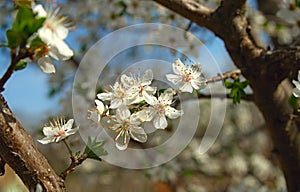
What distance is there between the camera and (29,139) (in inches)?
29.7

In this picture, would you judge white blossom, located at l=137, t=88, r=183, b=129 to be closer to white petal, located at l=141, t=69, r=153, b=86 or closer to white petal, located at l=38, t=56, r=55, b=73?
white petal, located at l=141, t=69, r=153, b=86

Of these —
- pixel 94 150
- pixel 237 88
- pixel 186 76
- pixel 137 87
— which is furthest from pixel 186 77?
pixel 237 88

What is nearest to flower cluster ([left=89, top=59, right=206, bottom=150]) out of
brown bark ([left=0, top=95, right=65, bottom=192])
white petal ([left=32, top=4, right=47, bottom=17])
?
brown bark ([left=0, top=95, right=65, bottom=192])

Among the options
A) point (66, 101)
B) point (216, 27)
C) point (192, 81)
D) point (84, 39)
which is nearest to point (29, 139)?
point (192, 81)

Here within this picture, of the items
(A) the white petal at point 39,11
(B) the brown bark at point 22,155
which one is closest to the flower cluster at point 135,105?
(B) the brown bark at point 22,155

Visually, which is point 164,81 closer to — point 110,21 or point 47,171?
point 47,171

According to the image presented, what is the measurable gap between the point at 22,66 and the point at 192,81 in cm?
33

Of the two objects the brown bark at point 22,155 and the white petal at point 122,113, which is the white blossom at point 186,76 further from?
the brown bark at point 22,155

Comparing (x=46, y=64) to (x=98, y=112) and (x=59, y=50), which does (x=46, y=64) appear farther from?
(x=98, y=112)

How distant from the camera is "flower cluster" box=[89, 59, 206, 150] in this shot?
846 millimetres

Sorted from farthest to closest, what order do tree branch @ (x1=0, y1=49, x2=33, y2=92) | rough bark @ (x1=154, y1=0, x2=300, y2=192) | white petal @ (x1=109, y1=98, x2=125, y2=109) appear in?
rough bark @ (x1=154, y1=0, x2=300, y2=192) < white petal @ (x1=109, y1=98, x2=125, y2=109) < tree branch @ (x1=0, y1=49, x2=33, y2=92)

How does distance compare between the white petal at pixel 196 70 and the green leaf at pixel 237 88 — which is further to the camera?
the green leaf at pixel 237 88

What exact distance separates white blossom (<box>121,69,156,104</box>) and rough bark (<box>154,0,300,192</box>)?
15.3 inches

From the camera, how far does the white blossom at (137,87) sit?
2.79 ft
